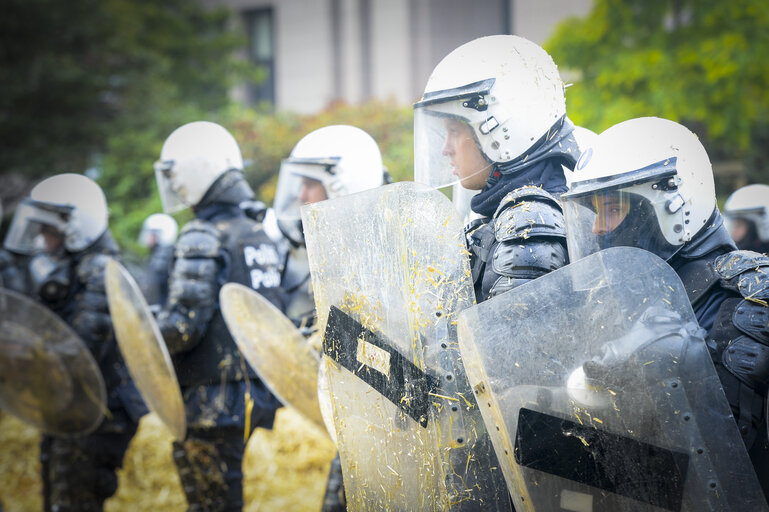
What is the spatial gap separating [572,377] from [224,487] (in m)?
2.53

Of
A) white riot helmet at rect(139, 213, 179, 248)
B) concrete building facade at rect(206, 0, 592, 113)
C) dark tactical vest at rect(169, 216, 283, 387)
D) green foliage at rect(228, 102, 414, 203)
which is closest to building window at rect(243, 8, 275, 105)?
concrete building facade at rect(206, 0, 592, 113)

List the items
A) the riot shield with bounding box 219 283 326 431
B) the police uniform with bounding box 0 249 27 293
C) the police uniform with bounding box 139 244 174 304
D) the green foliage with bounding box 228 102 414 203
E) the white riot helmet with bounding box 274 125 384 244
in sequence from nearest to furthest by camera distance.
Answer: the riot shield with bounding box 219 283 326 431, the white riot helmet with bounding box 274 125 384 244, the police uniform with bounding box 0 249 27 293, the police uniform with bounding box 139 244 174 304, the green foliage with bounding box 228 102 414 203

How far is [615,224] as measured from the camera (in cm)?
211

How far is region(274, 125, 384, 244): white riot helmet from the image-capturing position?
12.9 feet

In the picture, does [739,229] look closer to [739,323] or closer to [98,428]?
[739,323]

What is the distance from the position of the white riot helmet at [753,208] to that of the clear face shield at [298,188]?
2557mm

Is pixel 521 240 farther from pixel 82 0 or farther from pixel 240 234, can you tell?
pixel 82 0

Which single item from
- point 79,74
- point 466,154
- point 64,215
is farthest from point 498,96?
point 79,74

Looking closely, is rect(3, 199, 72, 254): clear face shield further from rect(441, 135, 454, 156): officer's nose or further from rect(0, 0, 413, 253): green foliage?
rect(0, 0, 413, 253): green foliage

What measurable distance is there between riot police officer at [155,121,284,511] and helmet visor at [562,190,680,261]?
2200mm

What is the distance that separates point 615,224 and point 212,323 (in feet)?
7.98

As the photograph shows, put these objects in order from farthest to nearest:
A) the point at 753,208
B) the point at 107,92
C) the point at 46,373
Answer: the point at 107,92, the point at 753,208, the point at 46,373

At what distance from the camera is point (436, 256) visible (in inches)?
82.2

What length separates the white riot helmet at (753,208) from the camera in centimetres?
452
